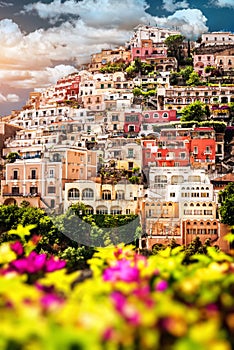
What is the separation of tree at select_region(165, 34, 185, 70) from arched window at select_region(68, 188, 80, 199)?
56.9 ft

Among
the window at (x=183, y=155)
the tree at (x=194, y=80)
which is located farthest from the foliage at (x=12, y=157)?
the tree at (x=194, y=80)

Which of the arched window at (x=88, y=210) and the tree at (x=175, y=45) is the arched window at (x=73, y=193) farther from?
the tree at (x=175, y=45)

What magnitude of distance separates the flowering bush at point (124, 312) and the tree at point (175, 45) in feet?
106

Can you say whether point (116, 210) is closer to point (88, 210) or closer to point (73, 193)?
point (88, 210)

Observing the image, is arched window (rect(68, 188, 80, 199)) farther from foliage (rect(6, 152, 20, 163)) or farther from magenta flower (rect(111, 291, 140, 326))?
magenta flower (rect(111, 291, 140, 326))

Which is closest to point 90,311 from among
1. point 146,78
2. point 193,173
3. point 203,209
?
point 203,209

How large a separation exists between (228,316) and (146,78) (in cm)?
2790

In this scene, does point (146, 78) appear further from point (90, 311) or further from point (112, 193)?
point (90, 311)

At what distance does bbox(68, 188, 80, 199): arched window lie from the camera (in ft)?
60.0

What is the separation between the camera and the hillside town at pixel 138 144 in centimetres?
1741

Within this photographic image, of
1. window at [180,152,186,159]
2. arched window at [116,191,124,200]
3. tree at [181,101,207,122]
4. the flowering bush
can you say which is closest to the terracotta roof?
window at [180,152,186,159]

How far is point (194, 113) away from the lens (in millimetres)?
23812

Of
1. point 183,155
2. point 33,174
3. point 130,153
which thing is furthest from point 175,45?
point 33,174

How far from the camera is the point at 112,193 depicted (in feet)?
60.0
